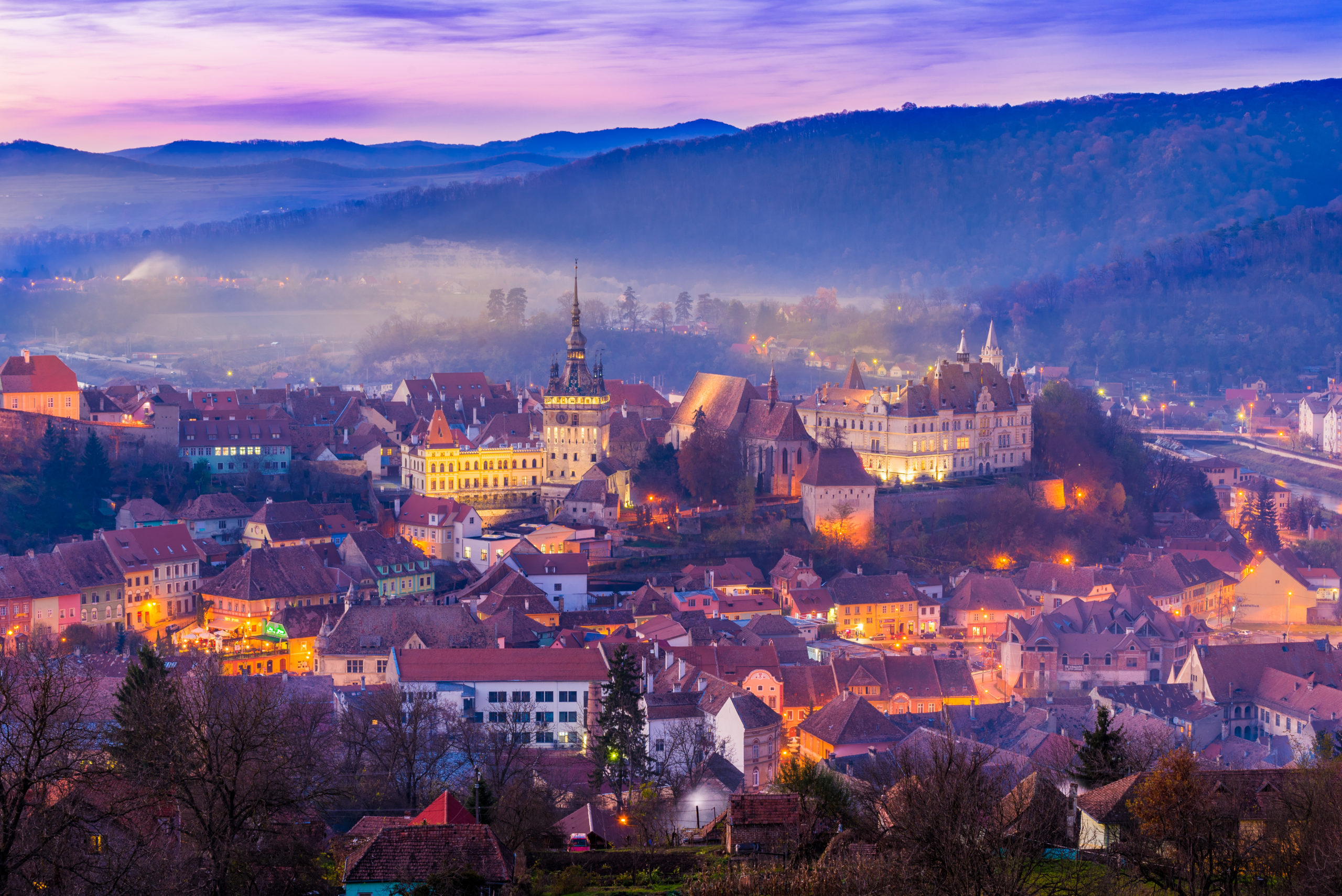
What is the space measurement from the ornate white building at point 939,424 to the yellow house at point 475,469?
41.1ft

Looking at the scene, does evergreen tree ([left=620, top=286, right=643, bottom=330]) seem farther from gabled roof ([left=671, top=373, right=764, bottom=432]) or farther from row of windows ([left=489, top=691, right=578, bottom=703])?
row of windows ([left=489, top=691, right=578, bottom=703])

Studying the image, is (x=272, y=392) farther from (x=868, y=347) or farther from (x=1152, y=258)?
(x=1152, y=258)

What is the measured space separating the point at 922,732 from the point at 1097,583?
21.6m

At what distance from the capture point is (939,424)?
235 ft

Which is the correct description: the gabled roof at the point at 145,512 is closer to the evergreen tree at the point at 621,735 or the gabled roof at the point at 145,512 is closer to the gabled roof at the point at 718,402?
the gabled roof at the point at 718,402

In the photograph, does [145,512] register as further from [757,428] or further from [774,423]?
[774,423]

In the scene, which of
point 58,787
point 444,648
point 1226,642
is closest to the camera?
point 58,787

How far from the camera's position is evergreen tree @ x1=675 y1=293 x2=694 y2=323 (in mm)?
164750

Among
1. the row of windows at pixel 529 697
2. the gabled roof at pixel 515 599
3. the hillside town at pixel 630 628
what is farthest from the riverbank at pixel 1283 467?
the row of windows at pixel 529 697

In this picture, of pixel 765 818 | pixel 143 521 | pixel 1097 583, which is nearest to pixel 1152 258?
pixel 1097 583

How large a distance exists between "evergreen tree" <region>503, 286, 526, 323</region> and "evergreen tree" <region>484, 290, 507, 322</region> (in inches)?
9.2

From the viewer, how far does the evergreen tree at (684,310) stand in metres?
165

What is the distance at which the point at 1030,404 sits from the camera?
246ft

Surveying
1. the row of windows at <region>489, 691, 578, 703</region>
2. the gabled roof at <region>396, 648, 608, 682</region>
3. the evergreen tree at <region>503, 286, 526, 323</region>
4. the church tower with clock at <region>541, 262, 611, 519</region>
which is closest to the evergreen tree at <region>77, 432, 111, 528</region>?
the church tower with clock at <region>541, 262, 611, 519</region>
